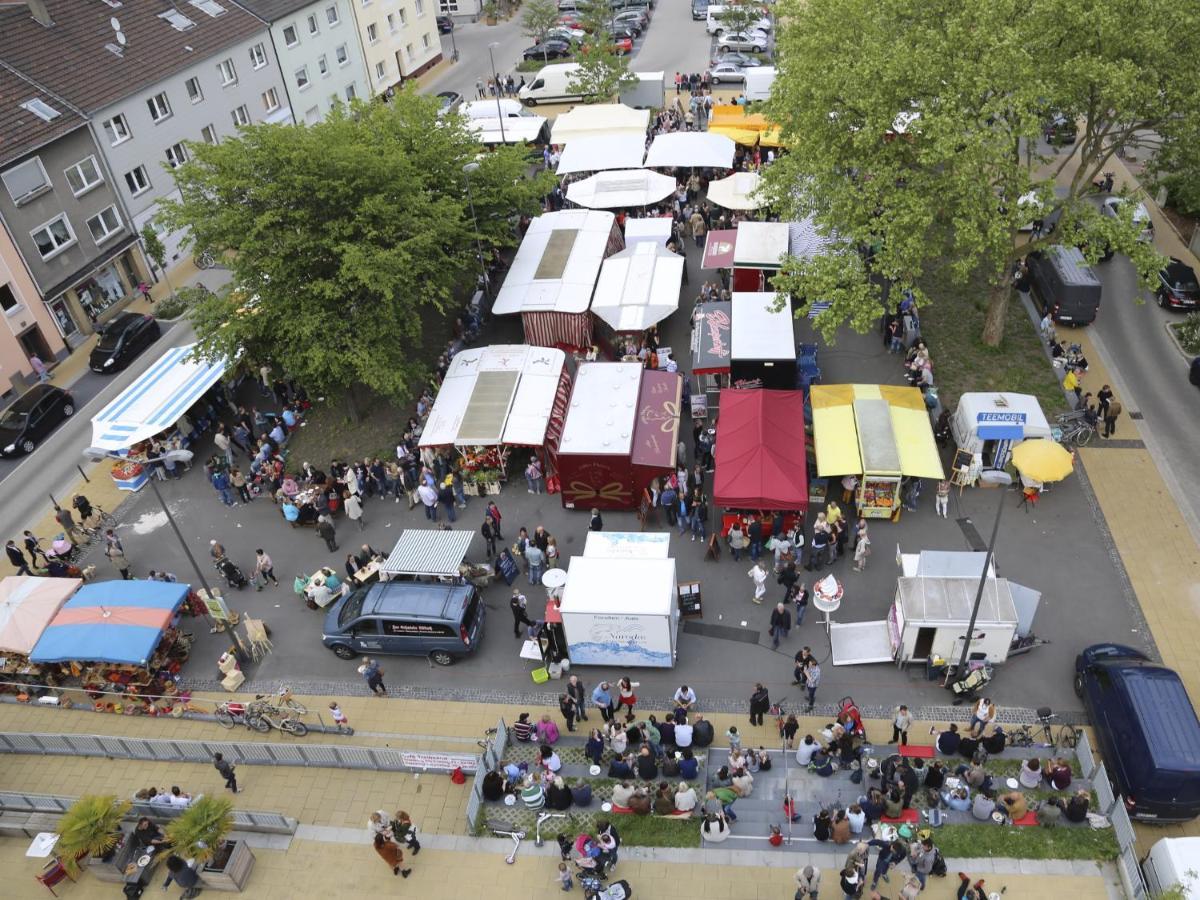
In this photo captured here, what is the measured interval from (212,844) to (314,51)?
44.1 meters

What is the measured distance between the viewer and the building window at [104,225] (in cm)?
3541

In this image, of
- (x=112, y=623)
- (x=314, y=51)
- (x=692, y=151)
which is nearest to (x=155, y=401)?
(x=112, y=623)

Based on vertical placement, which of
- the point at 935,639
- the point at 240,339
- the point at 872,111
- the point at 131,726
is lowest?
the point at 131,726

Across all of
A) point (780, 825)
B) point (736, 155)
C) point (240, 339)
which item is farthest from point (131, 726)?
point (736, 155)

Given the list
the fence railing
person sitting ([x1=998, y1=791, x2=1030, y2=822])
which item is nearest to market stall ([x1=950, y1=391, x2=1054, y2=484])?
person sitting ([x1=998, y1=791, x2=1030, y2=822])

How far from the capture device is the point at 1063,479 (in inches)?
940

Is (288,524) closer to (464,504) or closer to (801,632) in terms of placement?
(464,504)

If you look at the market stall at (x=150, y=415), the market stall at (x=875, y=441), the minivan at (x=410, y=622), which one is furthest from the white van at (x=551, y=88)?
the minivan at (x=410, y=622)

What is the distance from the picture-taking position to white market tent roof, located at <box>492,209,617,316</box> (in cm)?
2973

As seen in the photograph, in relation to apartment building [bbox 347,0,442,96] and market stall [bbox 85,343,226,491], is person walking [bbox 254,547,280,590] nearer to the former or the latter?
market stall [bbox 85,343,226,491]

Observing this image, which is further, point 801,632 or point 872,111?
point 872,111

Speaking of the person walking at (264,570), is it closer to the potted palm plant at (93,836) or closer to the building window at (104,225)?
the potted palm plant at (93,836)

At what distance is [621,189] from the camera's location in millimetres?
37312

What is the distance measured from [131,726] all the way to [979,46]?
26264 mm
